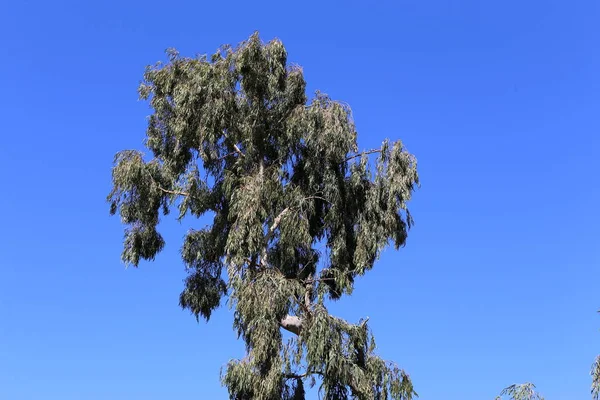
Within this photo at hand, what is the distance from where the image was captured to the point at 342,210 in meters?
15.7

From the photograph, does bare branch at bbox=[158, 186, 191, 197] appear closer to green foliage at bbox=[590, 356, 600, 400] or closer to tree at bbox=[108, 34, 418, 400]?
tree at bbox=[108, 34, 418, 400]

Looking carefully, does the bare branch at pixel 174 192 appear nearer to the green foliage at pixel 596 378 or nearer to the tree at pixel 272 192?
the tree at pixel 272 192

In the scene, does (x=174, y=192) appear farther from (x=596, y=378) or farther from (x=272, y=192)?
(x=596, y=378)

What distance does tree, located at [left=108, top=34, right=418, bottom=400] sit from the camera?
14172 mm

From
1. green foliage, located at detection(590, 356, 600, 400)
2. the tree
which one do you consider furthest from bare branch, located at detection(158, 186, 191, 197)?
green foliage, located at detection(590, 356, 600, 400)

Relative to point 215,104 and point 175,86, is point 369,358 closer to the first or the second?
point 215,104

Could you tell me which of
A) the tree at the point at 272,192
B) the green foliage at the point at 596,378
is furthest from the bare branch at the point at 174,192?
the green foliage at the point at 596,378

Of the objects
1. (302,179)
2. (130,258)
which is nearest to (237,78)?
(302,179)

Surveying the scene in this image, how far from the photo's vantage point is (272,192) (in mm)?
15203

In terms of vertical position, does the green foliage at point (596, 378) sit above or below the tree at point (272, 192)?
below

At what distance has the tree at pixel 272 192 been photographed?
46.5 ft

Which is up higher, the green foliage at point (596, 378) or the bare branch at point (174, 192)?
the bare branch at point (174, 192)

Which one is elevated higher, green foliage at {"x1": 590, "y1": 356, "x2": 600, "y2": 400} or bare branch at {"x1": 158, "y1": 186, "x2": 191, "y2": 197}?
bare branch at {"x1": 158, "y1": 186, "x2": 191, "y2": 197}

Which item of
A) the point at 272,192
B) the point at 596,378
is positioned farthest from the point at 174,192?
Result: the point at 596,378
